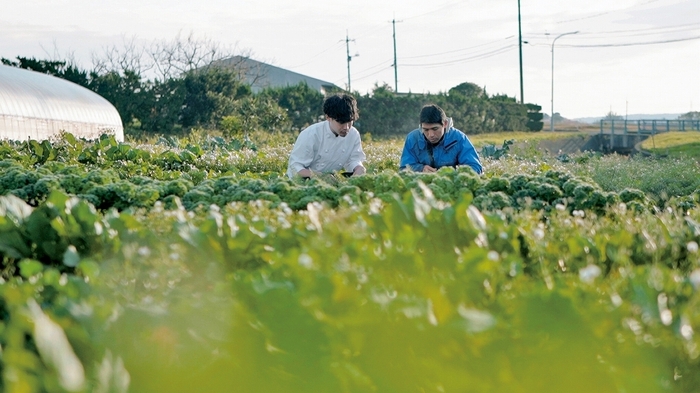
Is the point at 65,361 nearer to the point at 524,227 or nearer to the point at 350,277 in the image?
the point at 350,277

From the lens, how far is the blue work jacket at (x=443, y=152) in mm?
7301

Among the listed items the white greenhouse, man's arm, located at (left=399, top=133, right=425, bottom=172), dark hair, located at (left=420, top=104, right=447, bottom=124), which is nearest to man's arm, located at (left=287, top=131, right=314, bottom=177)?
man's arm, located at (left=399, top=133, right=425, bottom=172)

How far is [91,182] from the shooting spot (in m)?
5.55

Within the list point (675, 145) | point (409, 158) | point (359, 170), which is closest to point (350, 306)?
point (359, 170)

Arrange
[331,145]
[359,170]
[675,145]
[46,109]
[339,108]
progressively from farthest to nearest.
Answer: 1. [675,145]
2. [46,109]
3. [331,145]
4. [359,170]
5. [339,108]

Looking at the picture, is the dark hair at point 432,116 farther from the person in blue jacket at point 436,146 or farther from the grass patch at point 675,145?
the grass patch at point 675,145

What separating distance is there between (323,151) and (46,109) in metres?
14.6

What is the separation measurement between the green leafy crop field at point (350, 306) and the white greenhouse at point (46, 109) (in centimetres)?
1527

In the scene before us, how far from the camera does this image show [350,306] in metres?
1.72

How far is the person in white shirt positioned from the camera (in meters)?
7.03

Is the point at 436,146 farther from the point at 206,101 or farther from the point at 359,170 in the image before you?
the point at 206,101

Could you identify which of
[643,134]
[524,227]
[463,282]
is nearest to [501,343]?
[463,282]

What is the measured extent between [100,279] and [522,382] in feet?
5.00

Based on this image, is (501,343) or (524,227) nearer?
(501,343)
